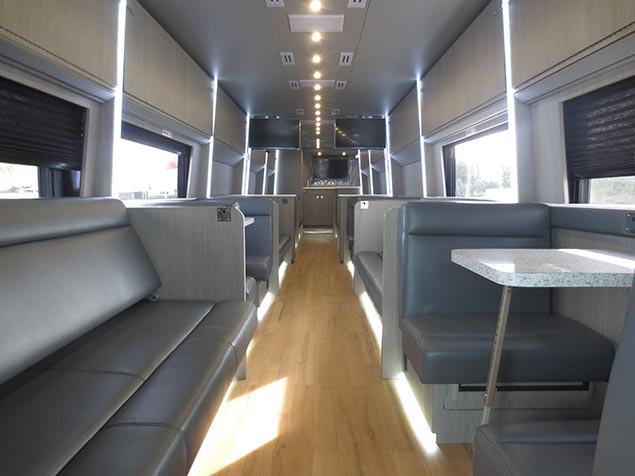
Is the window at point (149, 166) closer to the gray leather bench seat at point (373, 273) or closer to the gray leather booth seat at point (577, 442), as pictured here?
the gray leather bench seat at point (373, 273)

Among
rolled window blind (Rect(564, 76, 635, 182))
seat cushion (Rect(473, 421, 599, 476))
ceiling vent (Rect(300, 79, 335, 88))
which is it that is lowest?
seat cushion (Rect(473, 421, 599, 476))

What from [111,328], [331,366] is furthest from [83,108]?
[331,366]

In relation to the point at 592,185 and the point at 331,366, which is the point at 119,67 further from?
the point at 592,185

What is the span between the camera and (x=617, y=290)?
1.57 meters

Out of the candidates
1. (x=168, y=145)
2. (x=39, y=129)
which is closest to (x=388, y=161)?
(x=168, y=145)

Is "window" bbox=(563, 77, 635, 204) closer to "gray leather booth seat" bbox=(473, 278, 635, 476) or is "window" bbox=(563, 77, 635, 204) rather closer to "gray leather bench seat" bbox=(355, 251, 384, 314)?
"gray leather bench seat" bbox=(355, 251, 384, 314)

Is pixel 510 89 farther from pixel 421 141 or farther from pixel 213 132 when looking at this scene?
pixel 213 132

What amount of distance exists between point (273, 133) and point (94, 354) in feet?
19.8

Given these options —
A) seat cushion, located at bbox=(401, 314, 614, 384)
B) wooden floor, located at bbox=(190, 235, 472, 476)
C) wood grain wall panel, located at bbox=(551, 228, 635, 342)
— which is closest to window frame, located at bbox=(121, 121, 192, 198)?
wooden floor, located at bbox=(190, 235, 472, 476)

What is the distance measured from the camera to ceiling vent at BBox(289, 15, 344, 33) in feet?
10.4

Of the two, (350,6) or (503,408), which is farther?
(350,6)

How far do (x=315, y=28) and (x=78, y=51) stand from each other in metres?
1.96

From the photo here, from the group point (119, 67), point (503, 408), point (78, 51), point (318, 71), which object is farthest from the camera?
point (318, 71)

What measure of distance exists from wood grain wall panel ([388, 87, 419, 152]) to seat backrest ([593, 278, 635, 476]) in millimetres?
4788
